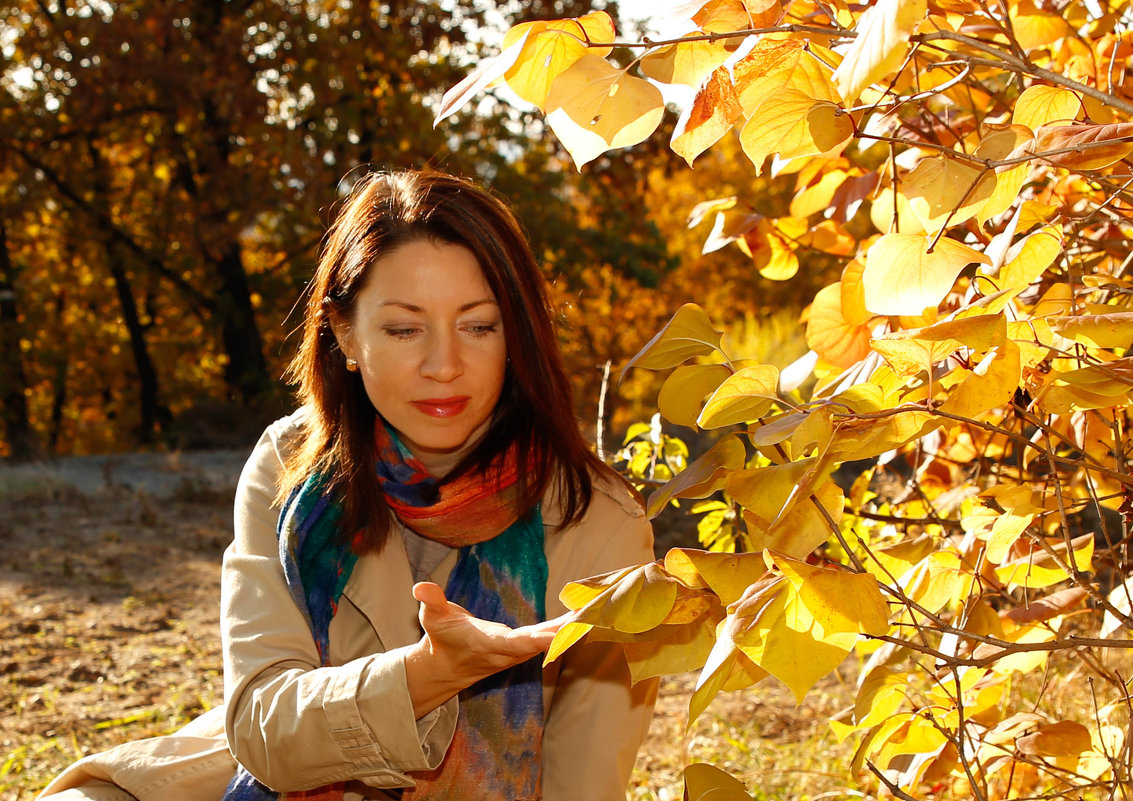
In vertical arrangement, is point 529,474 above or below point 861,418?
below

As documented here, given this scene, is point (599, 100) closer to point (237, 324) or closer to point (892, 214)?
point (892, 214)

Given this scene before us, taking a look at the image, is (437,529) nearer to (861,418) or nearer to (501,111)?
(861,418)

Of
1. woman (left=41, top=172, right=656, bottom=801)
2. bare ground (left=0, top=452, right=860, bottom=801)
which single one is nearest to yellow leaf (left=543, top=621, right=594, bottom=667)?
woman (left=41, top=172, right=656, bottom=801)

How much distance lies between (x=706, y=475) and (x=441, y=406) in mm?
882

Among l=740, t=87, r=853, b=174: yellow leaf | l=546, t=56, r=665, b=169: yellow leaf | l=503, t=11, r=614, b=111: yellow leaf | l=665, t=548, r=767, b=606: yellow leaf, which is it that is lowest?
l=665, t=548, r=767, b=606: yellow leaf

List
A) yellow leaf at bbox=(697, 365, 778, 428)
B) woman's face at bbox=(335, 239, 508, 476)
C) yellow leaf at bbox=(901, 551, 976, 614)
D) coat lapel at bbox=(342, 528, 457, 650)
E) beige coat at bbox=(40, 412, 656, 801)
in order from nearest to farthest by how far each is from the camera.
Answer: yellow leaf at bbox=(697, 365, 778, 428)
yellow leaf at bbox=(901, 551, 976, 614)
beige coat at bbox=(40, 412, 656, 801)
woman's face at bbox=(335, 239, 508, 476)
coat lapel at bbox=(342, 528, 457, 650)

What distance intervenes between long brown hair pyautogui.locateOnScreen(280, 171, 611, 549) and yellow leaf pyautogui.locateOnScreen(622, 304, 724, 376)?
80 centimetres

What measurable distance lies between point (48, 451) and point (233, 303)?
9.36ft

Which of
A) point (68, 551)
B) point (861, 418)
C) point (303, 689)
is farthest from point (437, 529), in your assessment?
point (68, 551)

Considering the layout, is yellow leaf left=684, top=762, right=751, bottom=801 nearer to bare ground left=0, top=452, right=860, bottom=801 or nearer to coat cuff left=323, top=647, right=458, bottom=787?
→ coat cuff left=323, top=647, right=458, bottom=787

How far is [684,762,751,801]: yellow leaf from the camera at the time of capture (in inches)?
37.7

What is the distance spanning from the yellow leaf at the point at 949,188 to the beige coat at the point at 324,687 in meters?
0.95

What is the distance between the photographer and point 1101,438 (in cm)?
131

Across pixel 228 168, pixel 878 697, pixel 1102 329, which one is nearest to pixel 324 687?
pixel 878 697
